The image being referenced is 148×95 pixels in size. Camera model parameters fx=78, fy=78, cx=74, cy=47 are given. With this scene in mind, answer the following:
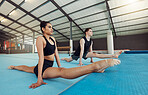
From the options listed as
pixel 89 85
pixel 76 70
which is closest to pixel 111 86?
pixel 89 85

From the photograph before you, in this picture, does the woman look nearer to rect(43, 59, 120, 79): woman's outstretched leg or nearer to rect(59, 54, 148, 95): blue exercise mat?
rect(43, 59, 120, 79): woman's outstretched leg

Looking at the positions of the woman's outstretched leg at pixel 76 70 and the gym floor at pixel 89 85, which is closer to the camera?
the gym floor at pixel 89 85

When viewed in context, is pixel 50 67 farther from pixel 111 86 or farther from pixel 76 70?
pixel 111 86

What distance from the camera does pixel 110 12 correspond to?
948 cm

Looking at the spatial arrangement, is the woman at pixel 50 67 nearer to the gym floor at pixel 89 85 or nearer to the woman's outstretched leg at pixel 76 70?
the woman's outstretched leg at pixel 76 70

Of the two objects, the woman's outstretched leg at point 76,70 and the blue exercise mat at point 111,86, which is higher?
the woman's outstretched leg at point 76,70

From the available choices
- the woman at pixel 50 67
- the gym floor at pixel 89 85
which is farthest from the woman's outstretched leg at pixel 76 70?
the gym floor at pixel 89 85

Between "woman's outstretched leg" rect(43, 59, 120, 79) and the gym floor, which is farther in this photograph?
"woman's outstretched leg" rect(43, 59, 120, 79)

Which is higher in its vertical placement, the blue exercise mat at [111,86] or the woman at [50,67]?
the woman at [50,67]

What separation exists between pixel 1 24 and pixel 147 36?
2573 centimetres

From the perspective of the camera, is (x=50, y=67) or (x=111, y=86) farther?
(x=50, y=67)

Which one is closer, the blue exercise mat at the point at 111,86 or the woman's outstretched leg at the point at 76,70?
the blue exercise mat at the point at 111,86

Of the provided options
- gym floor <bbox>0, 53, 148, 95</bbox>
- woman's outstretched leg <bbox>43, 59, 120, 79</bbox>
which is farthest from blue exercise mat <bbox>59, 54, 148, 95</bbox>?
woman's outstretched leg <bbox>43, 59, 120, 79</bbox>

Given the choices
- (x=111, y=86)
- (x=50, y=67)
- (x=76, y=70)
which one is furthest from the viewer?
(x=50, y=67)
